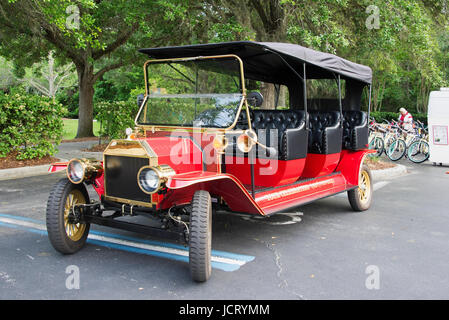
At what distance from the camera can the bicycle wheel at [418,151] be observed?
42.0ft

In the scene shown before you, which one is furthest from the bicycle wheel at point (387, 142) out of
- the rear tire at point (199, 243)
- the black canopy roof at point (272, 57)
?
the rear tire at point (199, 243)

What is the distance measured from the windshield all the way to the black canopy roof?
14 cm

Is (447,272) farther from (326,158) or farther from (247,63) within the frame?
(247,63)

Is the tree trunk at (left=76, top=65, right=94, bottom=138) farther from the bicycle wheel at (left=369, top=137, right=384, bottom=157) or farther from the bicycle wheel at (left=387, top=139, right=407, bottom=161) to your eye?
the bicycle wheel at (left=387, top=139, right=407, bottom=161)

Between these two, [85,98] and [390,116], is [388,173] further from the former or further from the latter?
[390,116]

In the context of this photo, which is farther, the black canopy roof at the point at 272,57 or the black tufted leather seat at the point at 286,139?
the black tufted leather seat at the point at 286,139

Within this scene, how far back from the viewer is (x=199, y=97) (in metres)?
5.02

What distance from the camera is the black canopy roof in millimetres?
4547

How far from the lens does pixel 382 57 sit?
44.8 ft

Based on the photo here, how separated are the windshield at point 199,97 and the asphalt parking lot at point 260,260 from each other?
1419mm

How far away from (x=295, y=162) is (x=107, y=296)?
267 centimetres

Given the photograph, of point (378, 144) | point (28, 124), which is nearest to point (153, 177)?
point (28, 124)
